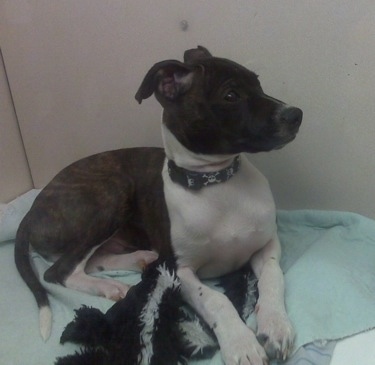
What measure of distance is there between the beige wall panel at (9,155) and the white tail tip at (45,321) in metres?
1.34

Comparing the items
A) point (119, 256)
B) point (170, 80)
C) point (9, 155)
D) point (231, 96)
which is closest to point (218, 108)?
point (231, 96)

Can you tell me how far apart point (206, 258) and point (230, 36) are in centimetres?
105

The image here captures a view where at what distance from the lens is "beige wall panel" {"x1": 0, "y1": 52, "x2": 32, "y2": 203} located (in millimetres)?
2930

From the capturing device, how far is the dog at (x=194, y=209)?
164 centimetres

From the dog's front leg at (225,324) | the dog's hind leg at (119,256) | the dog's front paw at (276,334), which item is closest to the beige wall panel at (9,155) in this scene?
the dog's hind leg at (119,256)

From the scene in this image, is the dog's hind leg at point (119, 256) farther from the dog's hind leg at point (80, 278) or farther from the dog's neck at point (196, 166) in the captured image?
the dog's neck at point (196, 166)

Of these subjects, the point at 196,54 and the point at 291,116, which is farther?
the point at 196,54

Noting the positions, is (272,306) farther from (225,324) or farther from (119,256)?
(119,256)

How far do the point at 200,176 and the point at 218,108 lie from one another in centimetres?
28

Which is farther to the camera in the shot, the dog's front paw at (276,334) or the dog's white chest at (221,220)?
the dog's white chest at (221,220)

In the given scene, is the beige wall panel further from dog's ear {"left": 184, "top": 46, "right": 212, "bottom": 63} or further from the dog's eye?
the dog's eye

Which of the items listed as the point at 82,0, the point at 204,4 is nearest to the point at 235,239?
the point at 204,4

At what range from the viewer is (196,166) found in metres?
1.84

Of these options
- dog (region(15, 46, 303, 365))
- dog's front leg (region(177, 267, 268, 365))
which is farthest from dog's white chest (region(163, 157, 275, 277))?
dog's front leg (region(177, 267, 268, 365))
